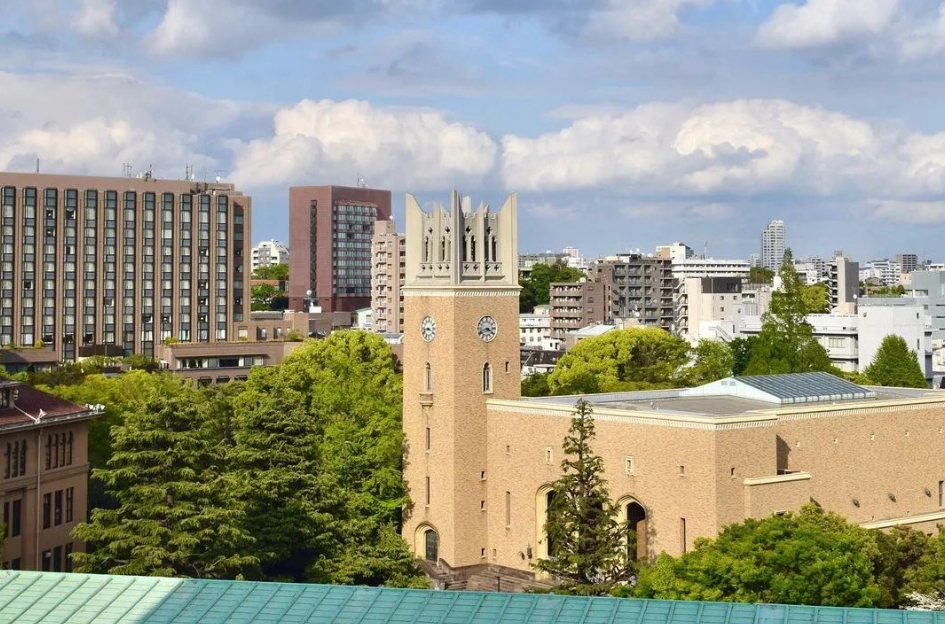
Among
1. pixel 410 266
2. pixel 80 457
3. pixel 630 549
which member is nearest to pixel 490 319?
pixel 410 266

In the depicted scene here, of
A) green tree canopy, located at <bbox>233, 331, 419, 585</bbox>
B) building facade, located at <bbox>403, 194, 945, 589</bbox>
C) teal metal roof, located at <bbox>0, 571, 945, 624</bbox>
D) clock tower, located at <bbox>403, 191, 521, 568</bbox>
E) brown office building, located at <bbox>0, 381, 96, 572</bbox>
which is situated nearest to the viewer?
teal metal roof, located at <bbox>0, 571, 945, 624</bbox>

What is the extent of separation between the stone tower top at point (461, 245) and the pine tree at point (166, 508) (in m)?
14.9

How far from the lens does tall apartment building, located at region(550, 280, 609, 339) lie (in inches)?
5517

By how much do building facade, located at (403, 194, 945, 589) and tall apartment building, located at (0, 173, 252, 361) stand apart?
67645 mm

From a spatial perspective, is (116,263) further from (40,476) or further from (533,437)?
(533,437)

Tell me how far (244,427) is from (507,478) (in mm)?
10221

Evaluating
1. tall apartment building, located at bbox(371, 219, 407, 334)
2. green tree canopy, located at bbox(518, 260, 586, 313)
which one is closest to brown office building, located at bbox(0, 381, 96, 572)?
tall apartment building, located at bbox(371, 219, 407, 334)

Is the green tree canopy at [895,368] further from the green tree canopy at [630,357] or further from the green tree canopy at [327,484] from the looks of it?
the green tree canopy at [327,484]

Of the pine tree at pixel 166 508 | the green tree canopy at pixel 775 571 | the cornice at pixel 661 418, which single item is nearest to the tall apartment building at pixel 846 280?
the cornice at pixel 661 418

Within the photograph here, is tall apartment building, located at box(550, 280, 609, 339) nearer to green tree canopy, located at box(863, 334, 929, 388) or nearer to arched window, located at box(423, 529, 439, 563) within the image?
green tree canopy, located at box(863, 334, 929, 388)

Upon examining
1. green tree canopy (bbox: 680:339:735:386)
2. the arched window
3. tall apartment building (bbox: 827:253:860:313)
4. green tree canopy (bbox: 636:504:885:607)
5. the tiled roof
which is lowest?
the arched window

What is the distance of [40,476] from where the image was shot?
46531mm

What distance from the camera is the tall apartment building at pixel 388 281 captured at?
459ft

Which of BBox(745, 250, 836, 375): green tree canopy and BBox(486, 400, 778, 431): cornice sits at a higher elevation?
BBox(745, 250, 836, 375): green tree canopy
